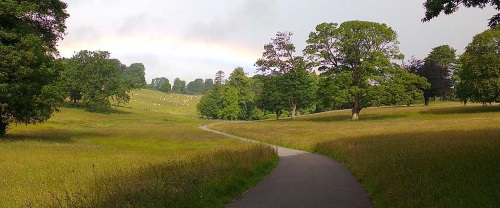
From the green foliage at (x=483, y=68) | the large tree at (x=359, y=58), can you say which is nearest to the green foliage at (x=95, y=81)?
the large tree at (x=359, y=58)

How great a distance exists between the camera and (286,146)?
28.7 metres

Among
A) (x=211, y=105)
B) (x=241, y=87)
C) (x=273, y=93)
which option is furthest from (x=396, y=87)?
(x=211, y=105)

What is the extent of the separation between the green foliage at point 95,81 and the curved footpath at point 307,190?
298 ft

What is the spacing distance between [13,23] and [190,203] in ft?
80.0

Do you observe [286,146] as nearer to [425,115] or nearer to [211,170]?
[211,170]

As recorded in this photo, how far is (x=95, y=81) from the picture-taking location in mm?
95250

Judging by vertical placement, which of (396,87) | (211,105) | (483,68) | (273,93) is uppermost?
(483,68)

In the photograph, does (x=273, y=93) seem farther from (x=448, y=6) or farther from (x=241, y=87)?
(x=448, y=6)

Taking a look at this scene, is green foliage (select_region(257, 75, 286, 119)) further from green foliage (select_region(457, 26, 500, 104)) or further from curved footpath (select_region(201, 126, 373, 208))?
curved footpath (select_region(201, 126, 373, 208))

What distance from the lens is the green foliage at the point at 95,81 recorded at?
9438 centimetres

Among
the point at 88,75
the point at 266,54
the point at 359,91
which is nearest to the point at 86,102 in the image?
the point at 88,75

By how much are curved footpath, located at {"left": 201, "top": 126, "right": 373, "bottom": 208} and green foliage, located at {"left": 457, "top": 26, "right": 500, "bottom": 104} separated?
1630 inches

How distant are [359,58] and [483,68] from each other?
52.0 feet

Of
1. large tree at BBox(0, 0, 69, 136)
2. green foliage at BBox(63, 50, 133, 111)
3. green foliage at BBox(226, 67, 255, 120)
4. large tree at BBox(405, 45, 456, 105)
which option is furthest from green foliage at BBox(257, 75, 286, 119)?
large tree at BBox(0, 0, 69, 136)
